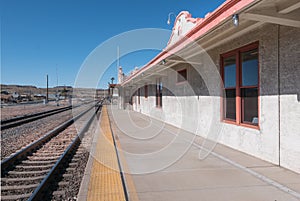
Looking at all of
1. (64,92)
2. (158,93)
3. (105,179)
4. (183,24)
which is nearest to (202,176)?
(105,179)

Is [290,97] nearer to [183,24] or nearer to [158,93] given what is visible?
[183,24]

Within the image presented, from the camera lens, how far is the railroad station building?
4.15 m

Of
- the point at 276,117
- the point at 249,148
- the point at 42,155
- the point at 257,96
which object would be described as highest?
the point at 257,96

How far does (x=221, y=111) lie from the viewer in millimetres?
6957

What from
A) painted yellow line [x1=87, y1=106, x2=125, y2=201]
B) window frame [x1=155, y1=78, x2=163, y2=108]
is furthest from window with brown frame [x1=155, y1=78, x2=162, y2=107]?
painted yellow line [x1=87, y1=106, x2=125, y2=201]

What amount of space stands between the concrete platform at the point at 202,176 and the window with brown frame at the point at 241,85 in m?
0.99

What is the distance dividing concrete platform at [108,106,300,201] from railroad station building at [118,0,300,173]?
0.53 metres

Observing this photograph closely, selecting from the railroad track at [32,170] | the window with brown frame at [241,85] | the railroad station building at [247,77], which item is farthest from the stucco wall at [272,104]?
the railroad track at [32,170]

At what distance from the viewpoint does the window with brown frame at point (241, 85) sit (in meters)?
5.65

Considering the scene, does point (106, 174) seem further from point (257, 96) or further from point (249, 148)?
point (257, 96)

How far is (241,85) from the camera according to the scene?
6.14 metres

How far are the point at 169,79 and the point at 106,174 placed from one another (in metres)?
8.42

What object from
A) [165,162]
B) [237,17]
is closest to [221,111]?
[165,162]

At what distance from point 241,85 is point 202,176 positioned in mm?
2993
